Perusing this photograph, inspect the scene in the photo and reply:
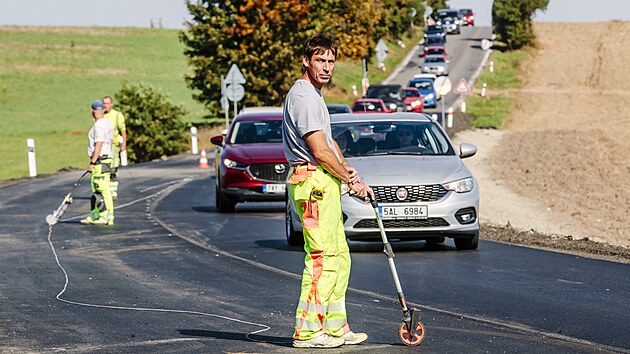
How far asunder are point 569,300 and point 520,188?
18.1 m

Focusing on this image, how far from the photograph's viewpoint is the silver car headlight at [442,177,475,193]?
1468 centimetres

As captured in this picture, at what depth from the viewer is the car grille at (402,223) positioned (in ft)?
47.1

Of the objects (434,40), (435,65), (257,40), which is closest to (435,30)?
(434,40)

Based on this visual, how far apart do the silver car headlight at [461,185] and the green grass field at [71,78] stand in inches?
1299

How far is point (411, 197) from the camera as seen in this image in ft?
47.5

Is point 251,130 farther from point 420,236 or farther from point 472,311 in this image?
point 472,311

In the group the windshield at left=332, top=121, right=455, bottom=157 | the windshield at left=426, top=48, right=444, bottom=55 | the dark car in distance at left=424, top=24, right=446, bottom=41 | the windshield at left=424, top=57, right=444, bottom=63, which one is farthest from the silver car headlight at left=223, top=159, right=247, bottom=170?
the dark car in distance at left=424, top=24, right=446, bottom=41

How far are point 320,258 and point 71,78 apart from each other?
9291 centimetres

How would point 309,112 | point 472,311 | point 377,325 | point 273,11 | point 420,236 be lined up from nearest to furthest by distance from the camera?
point 309,112
point 377,325
point 472,311
point 420,236
point 273,11

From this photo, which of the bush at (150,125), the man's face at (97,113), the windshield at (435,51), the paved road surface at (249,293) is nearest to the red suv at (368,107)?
the bush at (150,125)

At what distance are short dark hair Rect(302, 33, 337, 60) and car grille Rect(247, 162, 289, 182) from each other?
14.0 metres

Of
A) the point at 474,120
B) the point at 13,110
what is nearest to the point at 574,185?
the point at 474,120

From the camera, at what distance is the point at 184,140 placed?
53.0 m

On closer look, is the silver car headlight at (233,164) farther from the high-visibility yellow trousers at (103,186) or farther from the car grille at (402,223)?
the car grille at (402,223)
